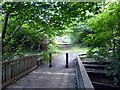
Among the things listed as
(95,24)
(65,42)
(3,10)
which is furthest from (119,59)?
(65,42)

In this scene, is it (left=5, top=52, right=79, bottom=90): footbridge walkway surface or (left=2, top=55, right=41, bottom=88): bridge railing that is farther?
(left=5, top=52, right=79, bottom=90): footbridge walkway surface

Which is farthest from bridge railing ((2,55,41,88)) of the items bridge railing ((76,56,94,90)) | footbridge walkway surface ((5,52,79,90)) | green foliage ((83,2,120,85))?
green foliage ((83,2,120,85))

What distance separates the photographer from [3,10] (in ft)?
20.4

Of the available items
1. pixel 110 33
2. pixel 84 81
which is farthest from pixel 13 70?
pixel 84 81

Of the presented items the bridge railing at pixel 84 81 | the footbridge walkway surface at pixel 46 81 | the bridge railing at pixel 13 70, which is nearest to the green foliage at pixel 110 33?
the footbridge walkway surface at pixel 46 81

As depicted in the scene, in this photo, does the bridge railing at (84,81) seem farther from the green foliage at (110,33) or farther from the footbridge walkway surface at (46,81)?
Result: the green foliage at (110,33)

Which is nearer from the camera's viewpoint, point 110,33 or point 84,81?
point 84,81

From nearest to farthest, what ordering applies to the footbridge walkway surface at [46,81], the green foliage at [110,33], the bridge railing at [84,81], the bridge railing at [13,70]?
1. the bridge railing at [84,81]
2. the bridge railing at [13,70]
3. the footbridge walkway surface at [46,81]
4. the green foliage at [110,33]

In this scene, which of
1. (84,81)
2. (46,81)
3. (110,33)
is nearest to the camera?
(84,81)

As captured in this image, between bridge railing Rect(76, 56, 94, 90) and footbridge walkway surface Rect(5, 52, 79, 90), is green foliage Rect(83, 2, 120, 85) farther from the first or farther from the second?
bridge railing Rect(76, 56, 94, 90)

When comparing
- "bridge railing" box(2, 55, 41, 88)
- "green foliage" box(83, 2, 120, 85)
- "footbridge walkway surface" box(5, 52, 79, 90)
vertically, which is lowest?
"footbridge walkway surface" box(5, 52, 79, 90)

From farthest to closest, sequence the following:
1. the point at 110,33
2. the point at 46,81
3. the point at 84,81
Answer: the point at 110,33, the point at 46,81, the point at 84,81

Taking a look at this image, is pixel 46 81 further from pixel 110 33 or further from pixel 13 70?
pixel 110 33

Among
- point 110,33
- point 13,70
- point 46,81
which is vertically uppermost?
point 110,33
